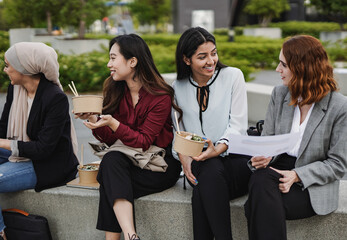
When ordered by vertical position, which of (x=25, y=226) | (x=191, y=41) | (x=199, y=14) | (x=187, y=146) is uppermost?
(x=199, y=14)

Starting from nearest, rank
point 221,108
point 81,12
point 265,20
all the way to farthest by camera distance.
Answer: point 221,108, point 81,12, point 265,20

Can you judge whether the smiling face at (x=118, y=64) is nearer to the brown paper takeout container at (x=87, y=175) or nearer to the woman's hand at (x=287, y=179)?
the brown paper takeout container at (x=87, y=175)

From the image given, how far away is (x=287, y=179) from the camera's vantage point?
100.0 inches

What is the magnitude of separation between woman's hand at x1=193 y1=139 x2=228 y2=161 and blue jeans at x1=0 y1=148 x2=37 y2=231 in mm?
1206

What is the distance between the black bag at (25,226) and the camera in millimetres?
3137

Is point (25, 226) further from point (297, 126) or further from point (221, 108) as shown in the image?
point (297, 126)

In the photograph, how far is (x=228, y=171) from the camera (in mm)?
2840

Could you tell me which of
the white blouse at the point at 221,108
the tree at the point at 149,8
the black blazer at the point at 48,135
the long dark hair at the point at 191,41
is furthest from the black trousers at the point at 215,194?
the tree at the point at 149,8

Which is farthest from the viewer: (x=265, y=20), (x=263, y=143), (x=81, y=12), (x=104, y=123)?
(x=265, y=20)

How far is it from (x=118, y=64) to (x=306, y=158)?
4.31ft

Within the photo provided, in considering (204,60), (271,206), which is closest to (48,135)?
(204,60)

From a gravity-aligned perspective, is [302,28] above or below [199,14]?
below

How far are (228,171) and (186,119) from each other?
49cm

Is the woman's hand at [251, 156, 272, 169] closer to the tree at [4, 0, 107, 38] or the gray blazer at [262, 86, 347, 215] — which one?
the gray blazer at [262, 86, 347, 215]
